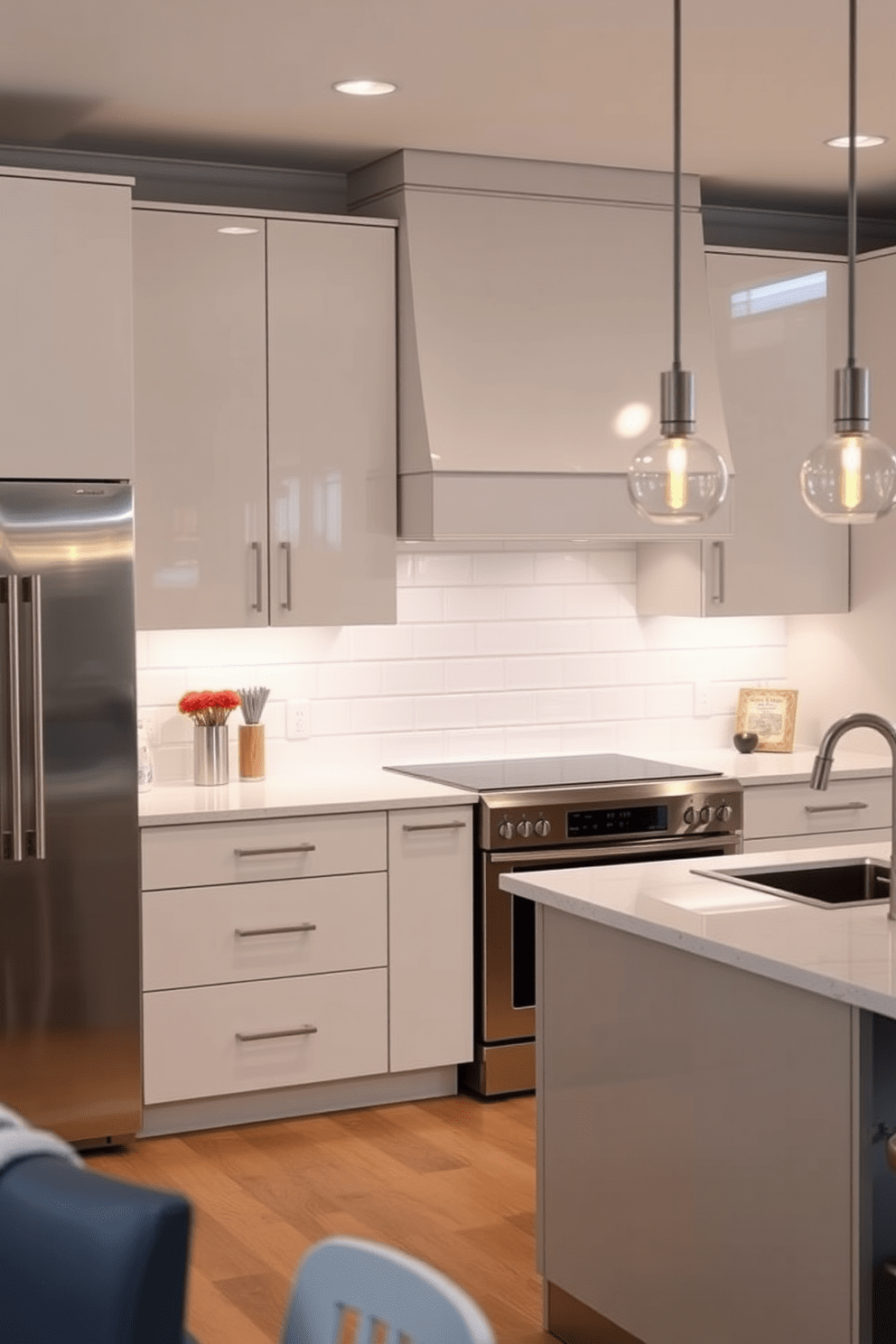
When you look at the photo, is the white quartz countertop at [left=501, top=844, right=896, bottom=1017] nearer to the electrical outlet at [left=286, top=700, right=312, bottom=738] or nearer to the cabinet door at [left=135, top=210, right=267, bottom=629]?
the cabinet door at [left=135, top=210, right=267, bottom=629]

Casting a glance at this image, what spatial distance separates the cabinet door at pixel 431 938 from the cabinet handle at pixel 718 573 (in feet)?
4.07

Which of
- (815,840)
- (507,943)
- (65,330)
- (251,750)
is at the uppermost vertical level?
(65,330)

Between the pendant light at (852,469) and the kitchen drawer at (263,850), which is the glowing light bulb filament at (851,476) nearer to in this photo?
the pendant light at (852,469)

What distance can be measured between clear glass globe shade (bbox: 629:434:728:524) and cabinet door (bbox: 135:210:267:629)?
2376 millimetres

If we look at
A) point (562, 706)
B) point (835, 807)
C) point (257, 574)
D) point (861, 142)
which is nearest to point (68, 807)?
point (257, 574)

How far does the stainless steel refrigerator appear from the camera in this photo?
4355 mm

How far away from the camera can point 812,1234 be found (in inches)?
110

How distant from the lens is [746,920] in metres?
3.07

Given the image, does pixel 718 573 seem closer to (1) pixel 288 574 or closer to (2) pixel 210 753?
(1) pixel 288 574

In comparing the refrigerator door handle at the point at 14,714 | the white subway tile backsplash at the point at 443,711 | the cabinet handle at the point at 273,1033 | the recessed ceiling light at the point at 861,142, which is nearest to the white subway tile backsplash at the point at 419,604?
the white subway tile backsplash at the point at 443,711

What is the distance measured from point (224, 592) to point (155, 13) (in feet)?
5.50

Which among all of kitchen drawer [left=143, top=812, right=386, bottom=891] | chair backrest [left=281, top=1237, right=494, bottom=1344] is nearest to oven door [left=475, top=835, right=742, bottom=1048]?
kitchen drawer [left=143, top=812, right=386, bottom=891]

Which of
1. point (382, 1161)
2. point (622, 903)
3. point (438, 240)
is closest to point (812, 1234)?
point (622, 903)

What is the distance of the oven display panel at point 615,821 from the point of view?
5027mm
